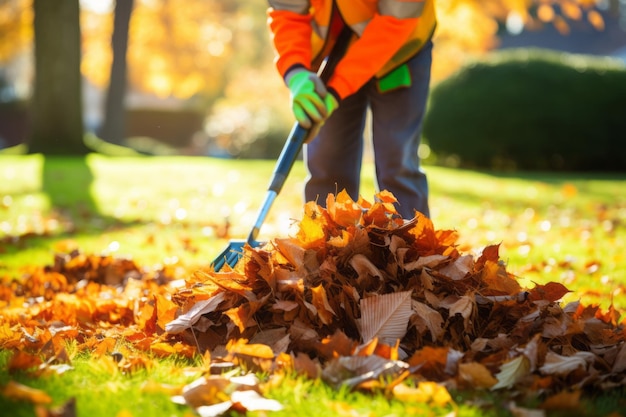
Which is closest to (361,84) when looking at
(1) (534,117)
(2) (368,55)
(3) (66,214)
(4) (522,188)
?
(2) (368,55)

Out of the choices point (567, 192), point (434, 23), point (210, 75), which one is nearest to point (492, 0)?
point (567, 192)

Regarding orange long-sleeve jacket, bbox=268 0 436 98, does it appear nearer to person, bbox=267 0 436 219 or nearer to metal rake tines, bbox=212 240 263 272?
person, bbox=267 0 436 219

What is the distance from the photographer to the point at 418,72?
350cm

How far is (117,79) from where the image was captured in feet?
61.5

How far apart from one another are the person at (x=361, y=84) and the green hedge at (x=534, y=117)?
Answer: 29.5ft

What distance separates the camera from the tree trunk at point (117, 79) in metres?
18.6

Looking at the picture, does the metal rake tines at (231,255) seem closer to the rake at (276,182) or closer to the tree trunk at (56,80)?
the rake at (276,182)

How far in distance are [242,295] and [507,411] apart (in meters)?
0.96

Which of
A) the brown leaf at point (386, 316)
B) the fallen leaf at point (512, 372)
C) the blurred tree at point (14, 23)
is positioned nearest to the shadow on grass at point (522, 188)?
the brown leaf at point (386, 316)

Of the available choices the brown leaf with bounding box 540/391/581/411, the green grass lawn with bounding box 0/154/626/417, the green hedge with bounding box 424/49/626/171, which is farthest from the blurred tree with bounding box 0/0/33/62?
the brown leaf with bounding box 540/391/581/411

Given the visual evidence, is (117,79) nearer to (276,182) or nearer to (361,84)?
(361,84)

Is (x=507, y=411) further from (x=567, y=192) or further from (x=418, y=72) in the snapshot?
(x=567, y=192)

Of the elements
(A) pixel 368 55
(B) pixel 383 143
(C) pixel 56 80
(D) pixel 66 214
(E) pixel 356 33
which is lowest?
(D) pixel 66 214

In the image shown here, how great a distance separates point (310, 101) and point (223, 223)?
3.16m
